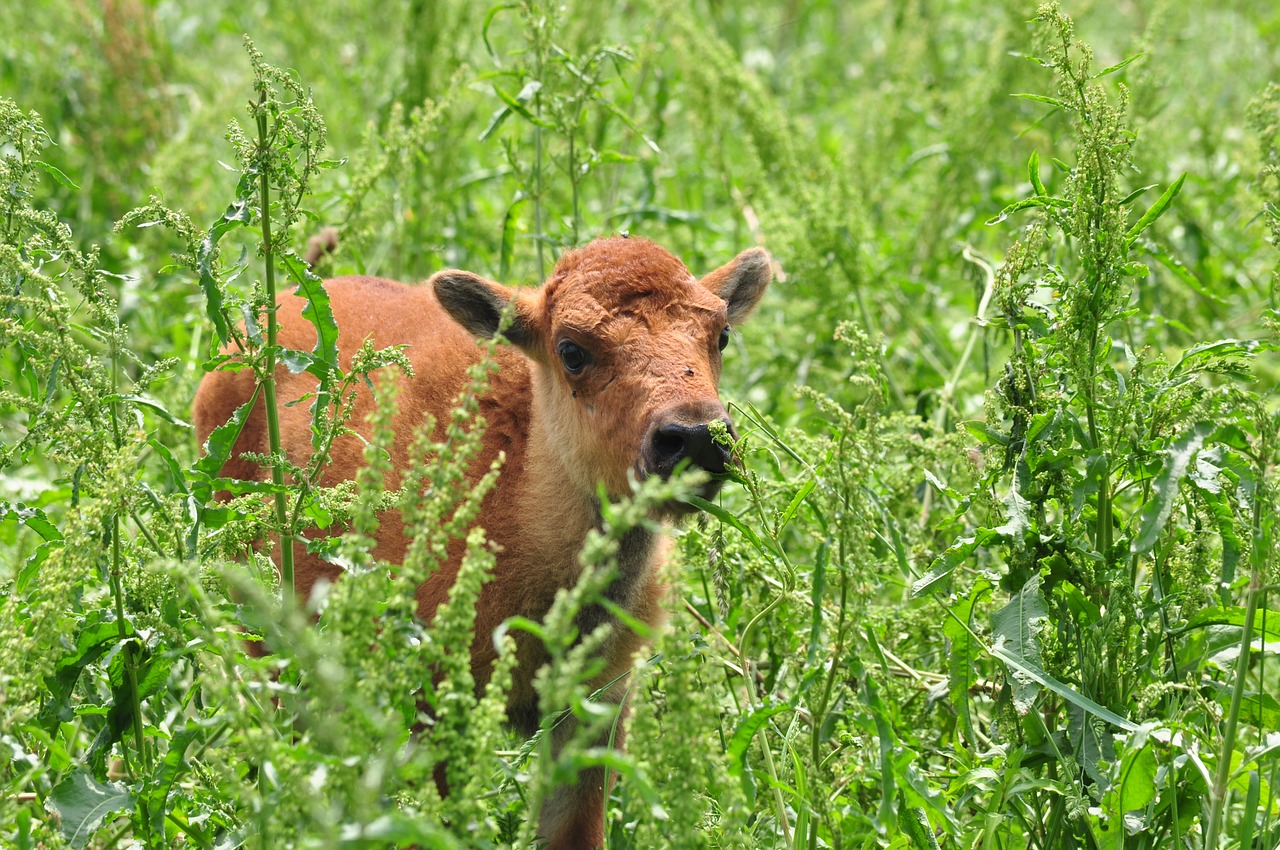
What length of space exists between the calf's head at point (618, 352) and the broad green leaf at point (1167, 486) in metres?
1.11

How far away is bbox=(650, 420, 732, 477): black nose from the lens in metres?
3.66

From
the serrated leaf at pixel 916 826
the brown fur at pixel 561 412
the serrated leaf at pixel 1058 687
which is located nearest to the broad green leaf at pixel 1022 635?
the serrated leaf at pixel 1058 687

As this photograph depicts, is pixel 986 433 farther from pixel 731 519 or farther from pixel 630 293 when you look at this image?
pixel 630 293

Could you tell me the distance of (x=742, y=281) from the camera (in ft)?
16.6

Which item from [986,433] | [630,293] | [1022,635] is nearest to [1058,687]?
[1022,635]

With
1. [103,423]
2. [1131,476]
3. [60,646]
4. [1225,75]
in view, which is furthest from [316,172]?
[1225,75]

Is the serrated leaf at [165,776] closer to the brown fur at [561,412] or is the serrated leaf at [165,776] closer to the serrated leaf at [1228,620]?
the brown fur at [561,412]

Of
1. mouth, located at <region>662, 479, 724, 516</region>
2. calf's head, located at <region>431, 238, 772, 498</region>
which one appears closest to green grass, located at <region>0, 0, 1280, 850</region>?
mouth, located at <region>662, 479, 724, 516</region>

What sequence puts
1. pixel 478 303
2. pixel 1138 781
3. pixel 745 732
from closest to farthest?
1. pixel 745 732
2. pixel 1138 781
3. pixel 478 303

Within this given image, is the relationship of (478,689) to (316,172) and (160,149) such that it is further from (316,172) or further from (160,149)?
(160,149)

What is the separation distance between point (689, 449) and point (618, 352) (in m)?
0.58

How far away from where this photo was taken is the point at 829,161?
731 cm

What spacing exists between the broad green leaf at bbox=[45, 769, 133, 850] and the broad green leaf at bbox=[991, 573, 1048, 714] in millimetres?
2164

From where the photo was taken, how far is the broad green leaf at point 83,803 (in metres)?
2.98
